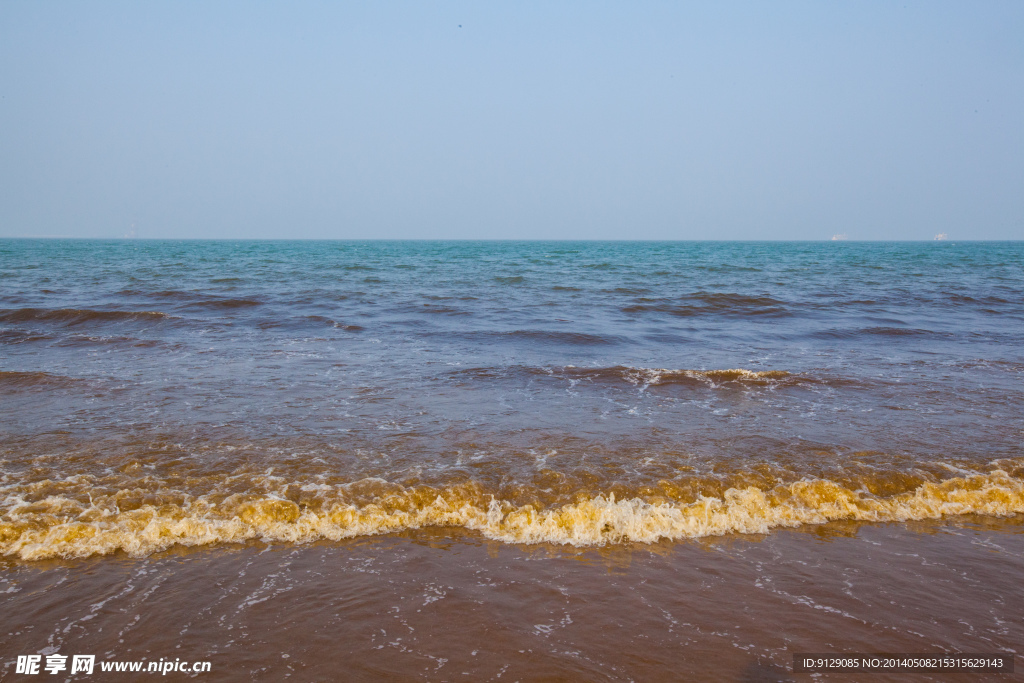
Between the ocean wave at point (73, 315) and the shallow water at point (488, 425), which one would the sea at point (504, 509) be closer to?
the shallow water at point (488, 425)

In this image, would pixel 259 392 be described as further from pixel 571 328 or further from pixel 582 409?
pixel 571 328

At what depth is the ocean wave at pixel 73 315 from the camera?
50.9ft

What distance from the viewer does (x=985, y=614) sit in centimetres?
383

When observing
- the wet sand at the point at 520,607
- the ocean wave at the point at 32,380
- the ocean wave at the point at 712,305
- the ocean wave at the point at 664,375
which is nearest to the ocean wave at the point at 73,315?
the ocean wave at the point at 32,380

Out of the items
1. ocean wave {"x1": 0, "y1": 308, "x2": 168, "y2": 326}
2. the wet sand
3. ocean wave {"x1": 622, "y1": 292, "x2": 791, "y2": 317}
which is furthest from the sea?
ocean wave {"x1": 622, "y1": 292, "x2": 791, "y2": 317}

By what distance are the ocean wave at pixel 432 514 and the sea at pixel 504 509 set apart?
3cm

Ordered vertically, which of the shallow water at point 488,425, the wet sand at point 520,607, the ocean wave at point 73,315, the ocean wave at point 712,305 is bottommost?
the wet sand at point 520,607

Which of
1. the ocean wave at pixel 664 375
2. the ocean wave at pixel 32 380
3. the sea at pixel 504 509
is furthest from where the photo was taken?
the ocean wave at pixel 664 375

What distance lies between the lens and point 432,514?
5234 millimetres

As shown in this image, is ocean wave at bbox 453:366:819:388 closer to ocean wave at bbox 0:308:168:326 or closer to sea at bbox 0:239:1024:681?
sea at bbox 0:239:1024:681

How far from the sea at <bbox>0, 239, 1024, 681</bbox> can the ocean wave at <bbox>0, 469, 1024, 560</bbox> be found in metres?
0.03

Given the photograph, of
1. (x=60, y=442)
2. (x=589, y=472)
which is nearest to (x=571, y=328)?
(x=589, y=472)

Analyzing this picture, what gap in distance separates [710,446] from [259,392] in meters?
6.66

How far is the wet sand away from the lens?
338 centimetres
